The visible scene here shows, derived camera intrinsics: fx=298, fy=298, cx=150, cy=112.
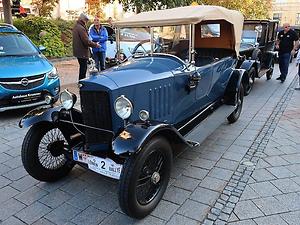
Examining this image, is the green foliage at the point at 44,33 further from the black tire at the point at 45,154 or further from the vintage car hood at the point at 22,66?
the black tire at the point at 45,154

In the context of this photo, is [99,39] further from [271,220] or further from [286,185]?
[271,220]

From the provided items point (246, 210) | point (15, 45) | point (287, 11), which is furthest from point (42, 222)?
point (287, 11)

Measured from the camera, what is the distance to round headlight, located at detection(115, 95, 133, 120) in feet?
9.34

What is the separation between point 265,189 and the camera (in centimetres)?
338

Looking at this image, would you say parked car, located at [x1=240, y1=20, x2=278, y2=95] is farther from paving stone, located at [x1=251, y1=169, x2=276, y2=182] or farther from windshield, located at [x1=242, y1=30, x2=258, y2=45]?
paving stone, located at [x1=251, y1=169, x2=276, y2=182]

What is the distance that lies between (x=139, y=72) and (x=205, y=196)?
157 cm

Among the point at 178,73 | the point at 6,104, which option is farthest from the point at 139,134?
the point at 6,104

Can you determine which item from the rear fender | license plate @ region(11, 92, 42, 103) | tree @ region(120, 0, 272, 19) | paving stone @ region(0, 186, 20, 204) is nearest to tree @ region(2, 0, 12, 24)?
tree @ region(120, 0, 272, 19)

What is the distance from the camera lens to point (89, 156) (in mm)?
3100

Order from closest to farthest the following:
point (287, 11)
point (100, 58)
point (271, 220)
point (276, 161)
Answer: point (271, 220) < point (276, 161) < point (100, 58) < point (287, 11)

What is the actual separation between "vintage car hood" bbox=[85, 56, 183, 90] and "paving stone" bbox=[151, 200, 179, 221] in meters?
1.31

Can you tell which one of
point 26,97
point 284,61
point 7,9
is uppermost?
point 7,9

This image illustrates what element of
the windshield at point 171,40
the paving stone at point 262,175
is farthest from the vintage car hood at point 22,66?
the paving stone at point 262,175

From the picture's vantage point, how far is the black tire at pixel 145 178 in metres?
2.62
